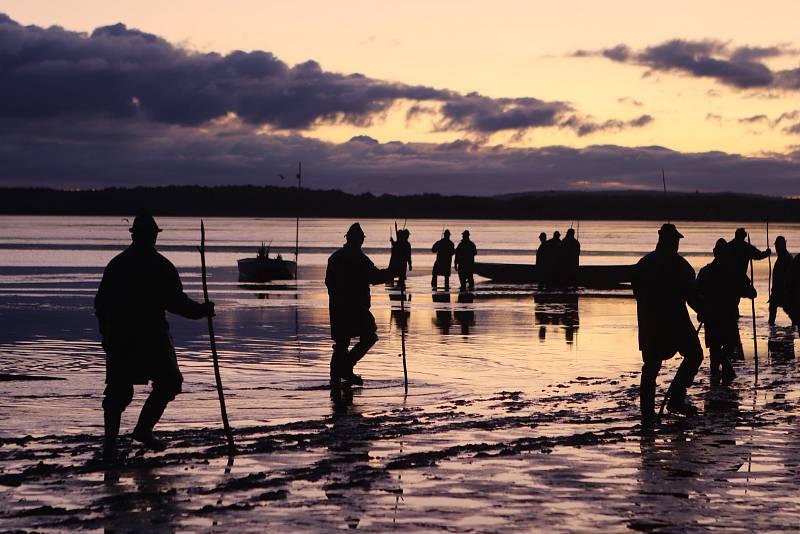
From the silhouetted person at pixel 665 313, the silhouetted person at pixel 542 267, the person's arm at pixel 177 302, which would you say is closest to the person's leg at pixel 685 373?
the silhouetted person at pixel 665 313

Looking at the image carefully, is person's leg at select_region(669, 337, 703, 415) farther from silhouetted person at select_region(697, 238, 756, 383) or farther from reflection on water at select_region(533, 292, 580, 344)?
reflection on water at select_region(533, 292, 580, 344)

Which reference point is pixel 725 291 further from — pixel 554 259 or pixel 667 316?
pixel 554 259

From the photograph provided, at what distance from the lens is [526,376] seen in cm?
1455

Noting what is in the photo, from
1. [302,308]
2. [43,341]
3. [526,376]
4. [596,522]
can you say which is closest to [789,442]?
[596,522]

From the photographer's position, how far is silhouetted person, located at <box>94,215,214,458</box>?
Result: 352 inches

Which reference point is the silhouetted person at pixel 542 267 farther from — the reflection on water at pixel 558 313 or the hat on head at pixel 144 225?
the hat on head at pixel 144 225

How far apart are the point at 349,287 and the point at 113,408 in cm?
498

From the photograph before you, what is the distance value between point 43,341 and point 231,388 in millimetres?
6778

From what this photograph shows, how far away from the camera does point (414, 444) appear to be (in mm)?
9312

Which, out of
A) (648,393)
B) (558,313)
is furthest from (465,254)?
(648,393)

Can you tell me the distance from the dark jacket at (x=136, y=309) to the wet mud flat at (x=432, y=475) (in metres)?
0.65

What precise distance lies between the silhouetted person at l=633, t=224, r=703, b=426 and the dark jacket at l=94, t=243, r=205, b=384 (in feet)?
14.2

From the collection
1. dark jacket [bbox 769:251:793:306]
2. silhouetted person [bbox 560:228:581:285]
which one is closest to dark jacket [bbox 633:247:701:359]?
dark jacket [bbox 769:251:793:306]

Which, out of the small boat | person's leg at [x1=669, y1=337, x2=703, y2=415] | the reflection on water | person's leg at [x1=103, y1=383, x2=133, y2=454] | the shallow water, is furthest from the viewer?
the small boat
